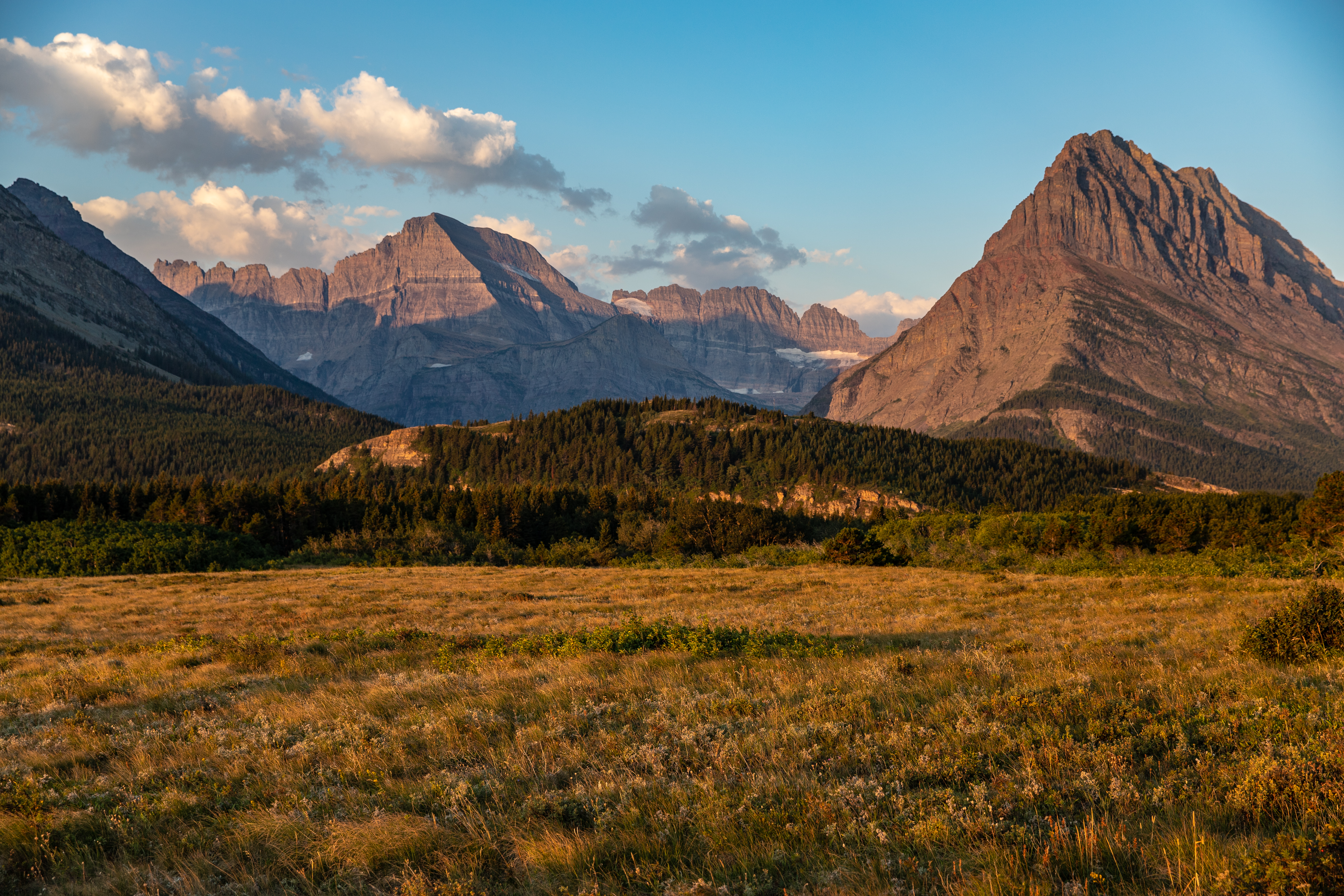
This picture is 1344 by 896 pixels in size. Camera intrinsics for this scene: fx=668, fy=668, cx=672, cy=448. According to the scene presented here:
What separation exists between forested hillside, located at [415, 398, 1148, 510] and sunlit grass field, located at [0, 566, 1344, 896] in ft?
437

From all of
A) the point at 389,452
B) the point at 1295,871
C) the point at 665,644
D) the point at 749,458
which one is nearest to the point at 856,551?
the point at 665,644

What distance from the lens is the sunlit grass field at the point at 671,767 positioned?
212 inches

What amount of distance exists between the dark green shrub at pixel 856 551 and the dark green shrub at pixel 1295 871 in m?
49.2

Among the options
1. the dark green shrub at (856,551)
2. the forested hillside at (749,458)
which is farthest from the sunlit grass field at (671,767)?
the forested hillside at (749,458)

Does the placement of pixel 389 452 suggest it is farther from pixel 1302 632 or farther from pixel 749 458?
pixel 1302 632

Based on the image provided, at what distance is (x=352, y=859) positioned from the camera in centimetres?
563

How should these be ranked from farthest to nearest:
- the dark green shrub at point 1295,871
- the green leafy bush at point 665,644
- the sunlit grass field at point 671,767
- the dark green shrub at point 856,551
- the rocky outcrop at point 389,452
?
the rocky outcrop at point 389,452
the dark green shrub at point 856,551
the green leafy bush at point 665,644
the sunlit grass field at point 671,767
the dark green shrub at point 1295,871

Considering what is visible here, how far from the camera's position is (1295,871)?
169 inches

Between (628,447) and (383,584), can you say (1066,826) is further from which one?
(628,447)

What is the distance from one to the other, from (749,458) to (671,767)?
15680cm

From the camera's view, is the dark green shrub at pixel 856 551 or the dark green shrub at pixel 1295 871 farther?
the dark green shrub at pixel 856 551

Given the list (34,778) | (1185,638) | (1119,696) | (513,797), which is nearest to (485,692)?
(513,797)

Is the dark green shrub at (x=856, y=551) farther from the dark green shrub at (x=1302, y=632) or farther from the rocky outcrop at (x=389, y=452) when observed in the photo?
the rocky outcrop at (x=389, y=452)

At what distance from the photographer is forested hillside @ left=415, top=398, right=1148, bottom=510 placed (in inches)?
6142
